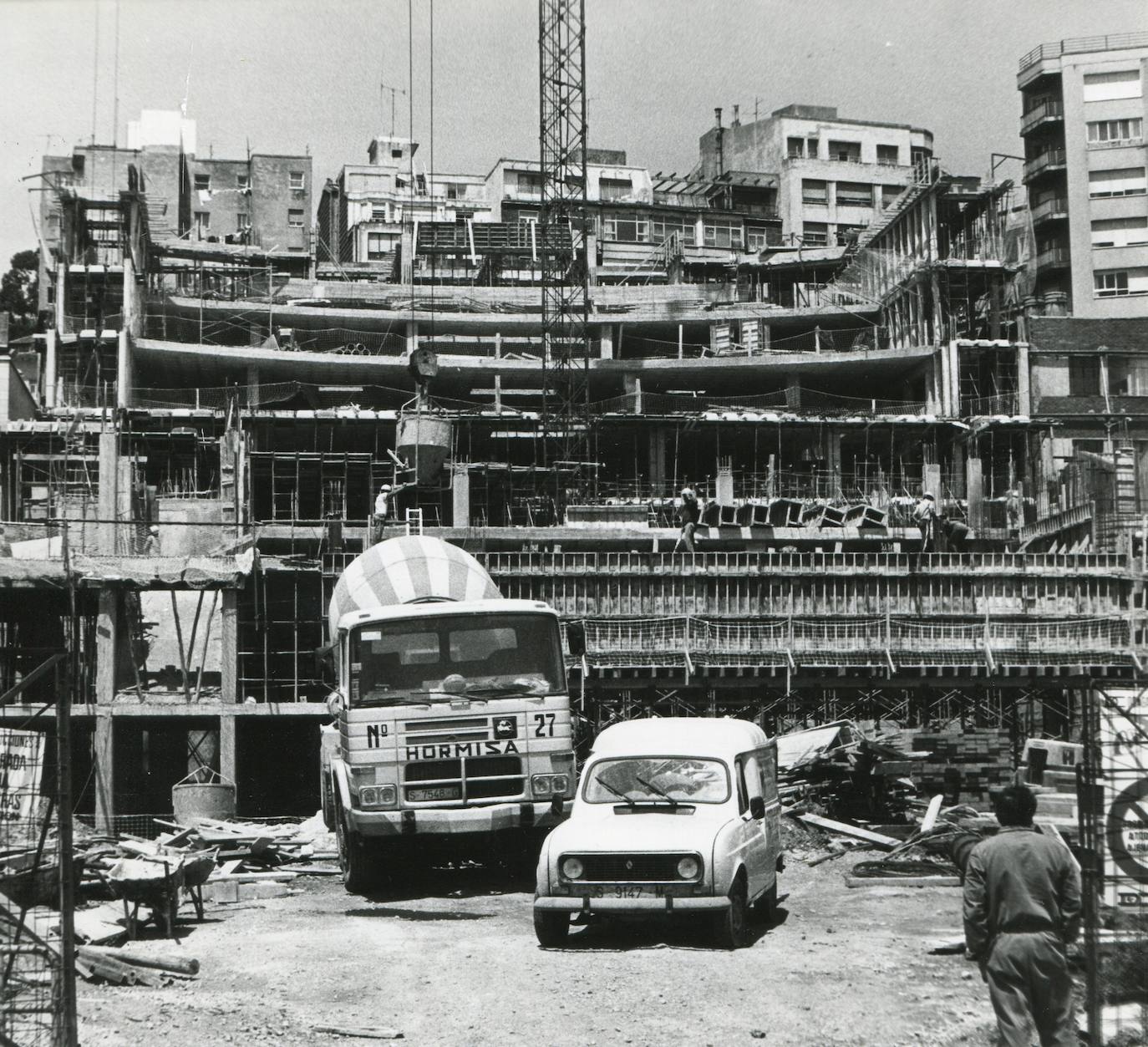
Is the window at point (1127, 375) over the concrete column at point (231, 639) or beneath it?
over

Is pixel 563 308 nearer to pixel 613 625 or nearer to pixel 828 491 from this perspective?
pixel 828 491

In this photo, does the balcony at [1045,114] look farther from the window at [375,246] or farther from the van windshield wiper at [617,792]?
the van windshield wiper at [617,792]

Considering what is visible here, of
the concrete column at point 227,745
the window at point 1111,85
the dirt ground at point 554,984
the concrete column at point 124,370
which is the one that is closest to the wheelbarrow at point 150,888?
the dirt ground at point 554,984

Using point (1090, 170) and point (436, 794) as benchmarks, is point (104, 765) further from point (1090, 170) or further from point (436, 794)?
point (1090, 170)

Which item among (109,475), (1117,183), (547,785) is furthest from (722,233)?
(547,785)

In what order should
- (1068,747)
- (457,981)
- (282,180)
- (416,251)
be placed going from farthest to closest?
(282,180) → (416,251) → (1068,747) → (457,981)

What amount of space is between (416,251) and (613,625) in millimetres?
48148

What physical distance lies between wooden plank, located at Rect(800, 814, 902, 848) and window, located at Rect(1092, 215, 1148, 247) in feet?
200

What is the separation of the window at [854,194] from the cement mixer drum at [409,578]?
78448mm

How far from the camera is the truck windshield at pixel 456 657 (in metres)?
18.6

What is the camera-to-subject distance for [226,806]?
99.8 ft

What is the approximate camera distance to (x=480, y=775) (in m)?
18.4

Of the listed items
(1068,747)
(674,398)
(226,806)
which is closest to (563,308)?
(674,398)

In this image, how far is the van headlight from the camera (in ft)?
59.9
